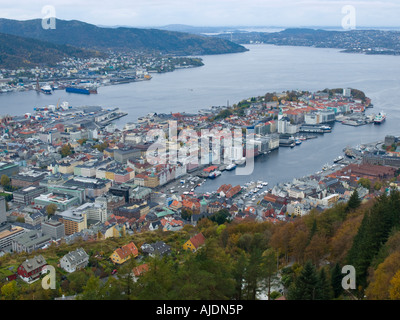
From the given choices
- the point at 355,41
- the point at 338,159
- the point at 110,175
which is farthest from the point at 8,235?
the point at 355,41

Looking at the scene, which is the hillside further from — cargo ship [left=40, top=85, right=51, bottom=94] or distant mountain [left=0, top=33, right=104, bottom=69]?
distant mountain [left=0, top=33, right=104, bottom=69]

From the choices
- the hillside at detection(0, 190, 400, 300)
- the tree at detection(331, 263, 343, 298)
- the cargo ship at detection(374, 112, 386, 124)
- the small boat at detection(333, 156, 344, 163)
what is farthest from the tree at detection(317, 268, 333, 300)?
the cargo ship at detection(374, 112, 386, 124)

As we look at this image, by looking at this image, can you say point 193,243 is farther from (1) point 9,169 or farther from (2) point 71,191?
(1) point 9,169

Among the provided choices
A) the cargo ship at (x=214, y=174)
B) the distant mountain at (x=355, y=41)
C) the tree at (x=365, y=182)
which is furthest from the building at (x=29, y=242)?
the distant mountain at (x=355, y=41)

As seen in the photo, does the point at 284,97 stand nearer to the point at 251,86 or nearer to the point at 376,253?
the point at 251,86

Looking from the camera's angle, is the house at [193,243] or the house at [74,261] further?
the house at [193,243]

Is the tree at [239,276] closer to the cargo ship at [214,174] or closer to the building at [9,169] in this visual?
the cargo ship at [214,174]

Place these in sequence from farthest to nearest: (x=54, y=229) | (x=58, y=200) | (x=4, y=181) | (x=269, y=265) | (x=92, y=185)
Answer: (x=4, y=181) → (x=92, y=185) → (x=58, y=200) → (x=54, y=229) → (x=269, y=265)
